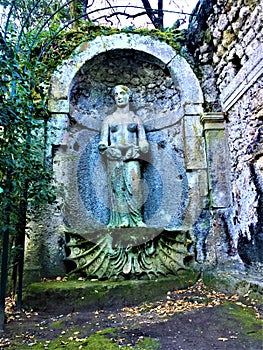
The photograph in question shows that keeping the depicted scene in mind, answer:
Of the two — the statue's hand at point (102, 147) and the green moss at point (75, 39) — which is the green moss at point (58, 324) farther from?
the green moss at point (75, 39)

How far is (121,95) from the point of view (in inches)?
191

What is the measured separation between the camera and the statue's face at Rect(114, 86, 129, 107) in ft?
15.9

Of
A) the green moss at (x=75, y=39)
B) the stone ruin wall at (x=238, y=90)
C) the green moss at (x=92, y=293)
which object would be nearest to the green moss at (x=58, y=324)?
the green moss at (x=92, y=293)

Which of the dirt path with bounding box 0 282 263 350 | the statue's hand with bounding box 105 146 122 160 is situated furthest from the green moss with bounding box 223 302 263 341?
the statue's hand with bounding box 105 146 122 160

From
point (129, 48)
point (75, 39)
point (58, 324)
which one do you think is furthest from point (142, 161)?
point (58, 324)

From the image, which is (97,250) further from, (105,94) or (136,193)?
(105,94)

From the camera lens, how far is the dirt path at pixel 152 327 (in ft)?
7.16

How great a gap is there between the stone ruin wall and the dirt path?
2.59 feet

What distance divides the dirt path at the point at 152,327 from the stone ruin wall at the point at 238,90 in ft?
2.59

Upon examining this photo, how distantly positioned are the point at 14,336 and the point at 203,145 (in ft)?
10.2

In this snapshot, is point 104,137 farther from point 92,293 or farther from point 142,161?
point 92,293

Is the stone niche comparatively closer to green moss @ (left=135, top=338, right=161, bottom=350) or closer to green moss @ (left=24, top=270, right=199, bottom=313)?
green moss @ (left=24, top=270, right=199, bottom=313)

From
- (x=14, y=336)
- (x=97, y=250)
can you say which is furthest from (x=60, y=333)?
(x=97, y=250)

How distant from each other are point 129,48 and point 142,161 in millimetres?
1635
